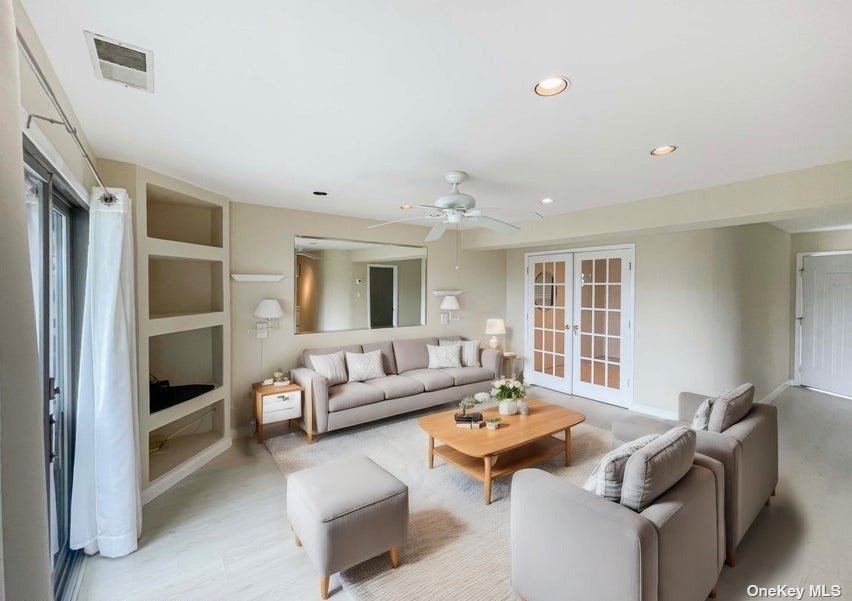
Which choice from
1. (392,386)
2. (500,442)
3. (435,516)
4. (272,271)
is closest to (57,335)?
(272,271)

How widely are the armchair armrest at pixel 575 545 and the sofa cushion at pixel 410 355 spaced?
307 cm

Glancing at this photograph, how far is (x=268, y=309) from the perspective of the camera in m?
3.91

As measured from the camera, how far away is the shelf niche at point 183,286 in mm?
3340

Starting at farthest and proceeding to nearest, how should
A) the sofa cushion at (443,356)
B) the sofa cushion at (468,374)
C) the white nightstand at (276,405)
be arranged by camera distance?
the sofa cushion at (443,356)
the sofa cushion at (468,374)
the white nightstand at (276,405)

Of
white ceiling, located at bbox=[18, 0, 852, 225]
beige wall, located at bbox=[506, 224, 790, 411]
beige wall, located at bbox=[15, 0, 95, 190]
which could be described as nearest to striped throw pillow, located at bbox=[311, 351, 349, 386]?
white ceiling, located at bbox=[18, 0, 852, 225]

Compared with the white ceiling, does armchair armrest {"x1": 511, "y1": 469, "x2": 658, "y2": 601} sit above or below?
below

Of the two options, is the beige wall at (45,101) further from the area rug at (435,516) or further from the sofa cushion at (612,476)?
the sofa cushion at (612,476)

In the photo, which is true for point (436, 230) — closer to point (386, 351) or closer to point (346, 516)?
point (386, 351)

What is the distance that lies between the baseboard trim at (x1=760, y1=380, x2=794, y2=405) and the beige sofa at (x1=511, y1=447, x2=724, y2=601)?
4.28 m

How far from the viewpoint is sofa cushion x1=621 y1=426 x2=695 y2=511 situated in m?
1.53

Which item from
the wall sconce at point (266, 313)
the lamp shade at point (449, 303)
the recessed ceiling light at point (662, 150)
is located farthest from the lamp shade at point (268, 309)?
the recessed ceiling light at point (662, 150)

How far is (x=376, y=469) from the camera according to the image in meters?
2.27

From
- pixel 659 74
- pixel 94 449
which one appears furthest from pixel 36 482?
pixel 659 74

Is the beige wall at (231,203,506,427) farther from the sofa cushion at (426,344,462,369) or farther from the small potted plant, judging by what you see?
the small potted plant
